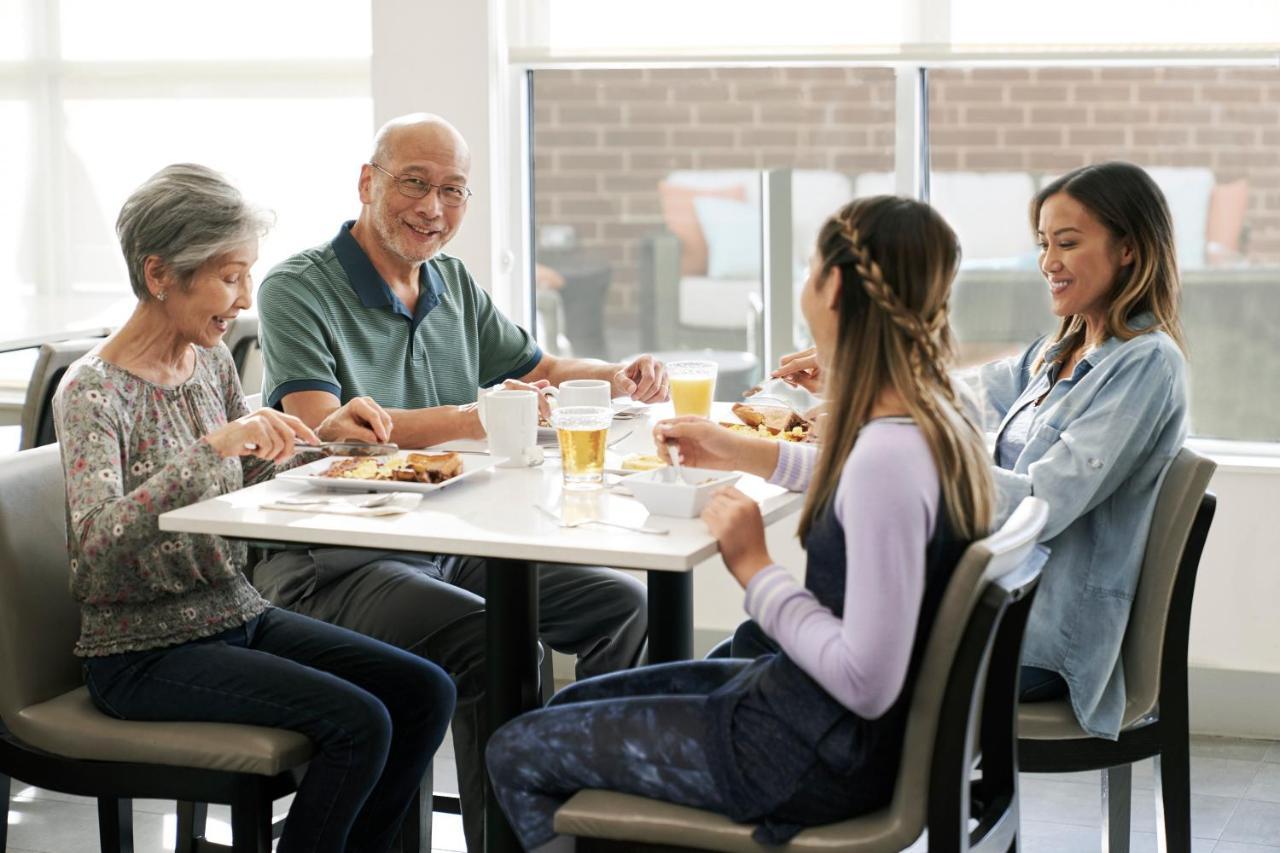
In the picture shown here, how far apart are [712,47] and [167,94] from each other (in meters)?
1.50

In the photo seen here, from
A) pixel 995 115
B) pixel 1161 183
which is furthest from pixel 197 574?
pixel 1161 183

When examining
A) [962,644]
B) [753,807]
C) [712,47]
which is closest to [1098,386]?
[962,644]

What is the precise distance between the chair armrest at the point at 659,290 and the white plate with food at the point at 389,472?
1.69 meters

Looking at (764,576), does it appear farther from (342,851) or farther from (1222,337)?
(1222,337)

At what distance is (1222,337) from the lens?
337cm

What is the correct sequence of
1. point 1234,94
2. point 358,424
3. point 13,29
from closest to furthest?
point 358,424
point 1234,94
point 13,29

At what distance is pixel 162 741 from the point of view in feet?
6.17

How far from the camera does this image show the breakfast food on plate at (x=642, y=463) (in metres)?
2.07

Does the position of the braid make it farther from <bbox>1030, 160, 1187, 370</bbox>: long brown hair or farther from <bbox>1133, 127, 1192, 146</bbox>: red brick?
<bbox>1133, 127, 1192, 146</bbox>: red brick

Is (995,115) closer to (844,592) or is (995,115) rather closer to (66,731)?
(844,592)

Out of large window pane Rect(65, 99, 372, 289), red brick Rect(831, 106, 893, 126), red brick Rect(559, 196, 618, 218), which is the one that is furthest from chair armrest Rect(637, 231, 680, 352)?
large window pane Rect(65, 99, 372, 289)

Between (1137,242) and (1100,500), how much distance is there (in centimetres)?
40

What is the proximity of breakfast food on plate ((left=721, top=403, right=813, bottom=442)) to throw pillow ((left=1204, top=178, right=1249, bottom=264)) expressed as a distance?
4.77 feet

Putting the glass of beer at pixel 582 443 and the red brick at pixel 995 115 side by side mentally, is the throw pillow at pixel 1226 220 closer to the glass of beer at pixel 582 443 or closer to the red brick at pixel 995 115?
the red brick at pixel 995 115
